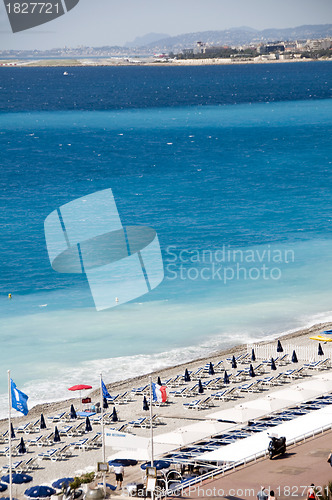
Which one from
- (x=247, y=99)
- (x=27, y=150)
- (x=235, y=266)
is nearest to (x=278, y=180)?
(x=235, y=266)

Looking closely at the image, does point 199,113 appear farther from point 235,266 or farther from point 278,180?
point 235,266

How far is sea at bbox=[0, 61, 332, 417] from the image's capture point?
37.9 m

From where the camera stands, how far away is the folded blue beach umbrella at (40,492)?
2184cm

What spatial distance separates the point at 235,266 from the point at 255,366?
18.2 meters

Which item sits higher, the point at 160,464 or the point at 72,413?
the point at 160,464

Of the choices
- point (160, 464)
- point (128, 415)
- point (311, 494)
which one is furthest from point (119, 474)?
point (128, 415)

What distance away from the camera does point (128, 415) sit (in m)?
29.4

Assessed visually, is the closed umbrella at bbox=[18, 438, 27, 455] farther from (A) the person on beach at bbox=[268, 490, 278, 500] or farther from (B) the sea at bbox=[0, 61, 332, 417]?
(A) the person on beach at bbox=[268, 490, 278, 500]

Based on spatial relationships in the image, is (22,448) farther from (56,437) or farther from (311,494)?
(311,494)

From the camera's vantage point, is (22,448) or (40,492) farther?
(22,448)

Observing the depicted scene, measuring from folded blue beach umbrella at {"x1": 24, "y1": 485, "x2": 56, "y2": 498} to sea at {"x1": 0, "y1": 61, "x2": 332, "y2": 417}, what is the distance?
30.5 ft

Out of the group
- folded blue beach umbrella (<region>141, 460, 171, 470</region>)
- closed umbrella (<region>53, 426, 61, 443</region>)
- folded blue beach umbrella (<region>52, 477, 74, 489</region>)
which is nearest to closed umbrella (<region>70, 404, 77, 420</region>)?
closed umbrella (<region>53, 426, 61, 443</region>)

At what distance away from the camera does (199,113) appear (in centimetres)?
15138

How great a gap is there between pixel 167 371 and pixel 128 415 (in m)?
5.49
